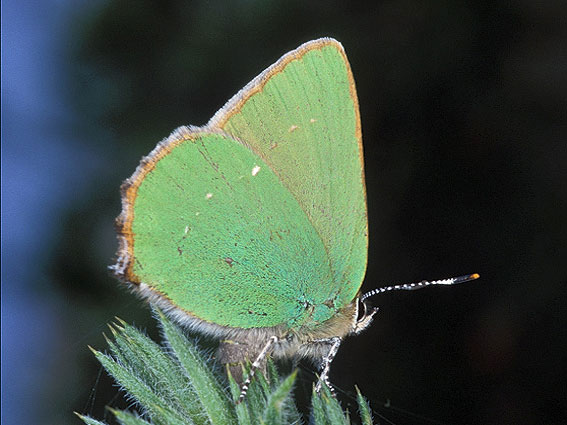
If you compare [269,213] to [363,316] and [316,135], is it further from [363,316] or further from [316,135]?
[363,316]

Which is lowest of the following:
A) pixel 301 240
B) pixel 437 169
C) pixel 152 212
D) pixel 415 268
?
pixel 415 268

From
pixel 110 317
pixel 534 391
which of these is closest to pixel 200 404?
pixel 110 317

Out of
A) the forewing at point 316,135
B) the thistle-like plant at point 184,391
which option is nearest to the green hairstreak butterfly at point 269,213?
the forewing at point 316,135

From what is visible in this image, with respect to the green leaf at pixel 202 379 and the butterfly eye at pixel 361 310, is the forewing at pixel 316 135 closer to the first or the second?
the butterfly eye at pixel 361 310

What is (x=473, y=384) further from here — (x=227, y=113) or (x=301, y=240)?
(x=227, y=113)

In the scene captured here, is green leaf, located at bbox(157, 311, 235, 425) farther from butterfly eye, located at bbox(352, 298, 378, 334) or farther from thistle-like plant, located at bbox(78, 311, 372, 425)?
butterfly eye, located at bbox(352, 298, 378, 334)
